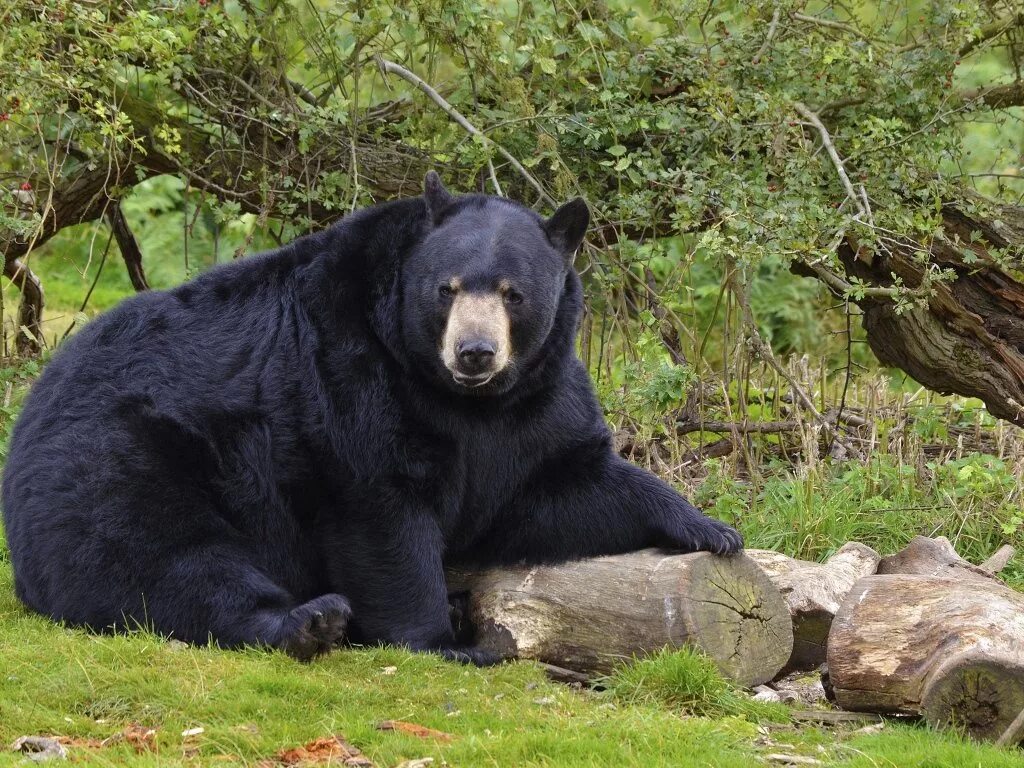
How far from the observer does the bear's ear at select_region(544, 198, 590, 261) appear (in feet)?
20.9

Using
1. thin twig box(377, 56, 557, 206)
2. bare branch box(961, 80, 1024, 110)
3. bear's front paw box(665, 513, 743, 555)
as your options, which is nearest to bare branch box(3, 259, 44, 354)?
thin twig box(377, 56, 557, 206)

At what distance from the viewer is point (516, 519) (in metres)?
6.36

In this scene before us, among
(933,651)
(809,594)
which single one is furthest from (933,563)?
(933,651)

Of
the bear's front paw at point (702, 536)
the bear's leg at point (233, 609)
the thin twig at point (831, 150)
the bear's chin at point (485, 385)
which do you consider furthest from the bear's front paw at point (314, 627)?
the thin twig at point (831, 150)

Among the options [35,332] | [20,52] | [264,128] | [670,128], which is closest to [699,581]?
[670,128]

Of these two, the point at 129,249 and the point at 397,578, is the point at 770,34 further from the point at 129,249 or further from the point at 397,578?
the point at 129,249

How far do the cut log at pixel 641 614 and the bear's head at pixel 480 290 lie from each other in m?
1.01

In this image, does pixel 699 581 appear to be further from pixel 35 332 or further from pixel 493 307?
pixel 35 332

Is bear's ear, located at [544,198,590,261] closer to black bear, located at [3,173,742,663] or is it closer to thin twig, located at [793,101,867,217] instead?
black bear, located at [3,173,742,663]

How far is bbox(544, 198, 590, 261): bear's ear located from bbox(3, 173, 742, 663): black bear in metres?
0.01

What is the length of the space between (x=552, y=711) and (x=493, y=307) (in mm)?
1914

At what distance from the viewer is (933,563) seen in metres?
6.31

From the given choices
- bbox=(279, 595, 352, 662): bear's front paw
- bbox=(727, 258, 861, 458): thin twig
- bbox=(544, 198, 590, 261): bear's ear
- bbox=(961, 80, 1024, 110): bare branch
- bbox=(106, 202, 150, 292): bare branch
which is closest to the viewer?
bbox=(279, 595, 352, 662): bear's front paw

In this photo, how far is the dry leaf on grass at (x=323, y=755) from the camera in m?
4.38
